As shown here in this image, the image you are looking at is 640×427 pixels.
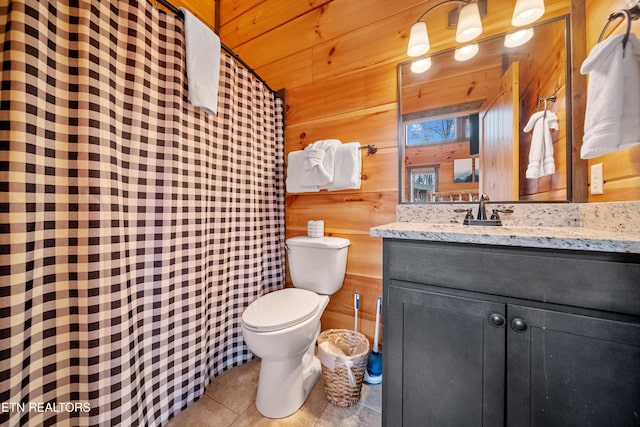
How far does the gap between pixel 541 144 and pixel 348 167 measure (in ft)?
2.92

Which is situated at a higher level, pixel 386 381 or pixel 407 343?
pixel 407 343

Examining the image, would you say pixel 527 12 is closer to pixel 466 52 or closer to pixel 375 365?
pixel 466 52

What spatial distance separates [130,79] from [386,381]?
1.50 metres

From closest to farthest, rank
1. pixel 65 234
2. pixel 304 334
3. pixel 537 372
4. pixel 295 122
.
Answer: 1. pixel 537 372
2. pixel 65 234
3. pixel 304 334
4. pixel 295 122

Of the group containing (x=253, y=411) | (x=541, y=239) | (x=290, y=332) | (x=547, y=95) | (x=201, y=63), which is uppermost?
(x=201, y=63)

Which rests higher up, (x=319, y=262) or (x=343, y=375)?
(x=319, y=262)

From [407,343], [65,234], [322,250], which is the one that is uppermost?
[65,234]

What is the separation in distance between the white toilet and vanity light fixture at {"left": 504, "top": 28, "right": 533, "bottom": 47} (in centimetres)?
129

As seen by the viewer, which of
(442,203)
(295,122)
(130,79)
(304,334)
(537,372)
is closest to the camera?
(537,372)

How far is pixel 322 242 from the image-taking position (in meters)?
1.34

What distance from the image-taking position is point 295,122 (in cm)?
167

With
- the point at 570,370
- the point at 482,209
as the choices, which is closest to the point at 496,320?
the point at 570,370

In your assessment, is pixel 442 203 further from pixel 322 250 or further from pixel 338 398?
pixel 338 398

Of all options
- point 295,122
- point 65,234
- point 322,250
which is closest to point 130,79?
point 65,234
